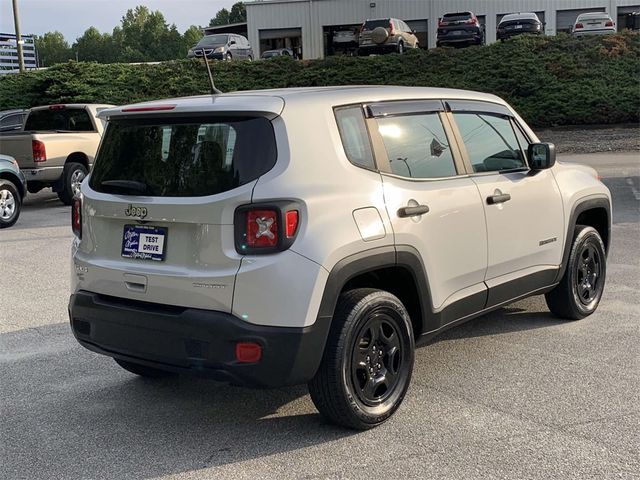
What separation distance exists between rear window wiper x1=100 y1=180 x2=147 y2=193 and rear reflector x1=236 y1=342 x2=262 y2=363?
1.04m

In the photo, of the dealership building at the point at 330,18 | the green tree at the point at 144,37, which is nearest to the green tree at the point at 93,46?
the green tree at the point at 144,37

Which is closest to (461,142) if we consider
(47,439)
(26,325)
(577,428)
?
(577,428)

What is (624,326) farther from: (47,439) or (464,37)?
(464,37)

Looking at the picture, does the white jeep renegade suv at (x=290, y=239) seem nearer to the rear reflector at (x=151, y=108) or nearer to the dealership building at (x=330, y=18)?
the rear reflector at (x=151, y=108)

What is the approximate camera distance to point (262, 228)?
11.5 ft

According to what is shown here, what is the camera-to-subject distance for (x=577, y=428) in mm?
3840

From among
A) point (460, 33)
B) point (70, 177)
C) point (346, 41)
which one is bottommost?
point (70, 177)

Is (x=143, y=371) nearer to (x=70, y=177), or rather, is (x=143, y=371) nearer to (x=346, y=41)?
(x=70, y=177)

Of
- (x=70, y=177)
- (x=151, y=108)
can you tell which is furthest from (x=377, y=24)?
(x=151, y=108)

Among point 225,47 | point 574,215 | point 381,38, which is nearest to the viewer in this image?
point 574,215

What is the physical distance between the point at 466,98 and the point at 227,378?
2554 millimetres

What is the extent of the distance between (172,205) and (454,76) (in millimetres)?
21995

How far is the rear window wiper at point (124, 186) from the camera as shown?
3.92 meters

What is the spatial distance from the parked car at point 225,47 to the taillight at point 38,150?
20.2 metres
